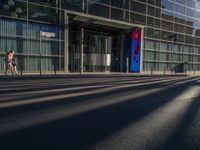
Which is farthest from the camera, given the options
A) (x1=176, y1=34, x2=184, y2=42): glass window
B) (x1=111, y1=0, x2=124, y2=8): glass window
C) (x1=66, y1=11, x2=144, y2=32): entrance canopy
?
(x1=176, y1=34, x2=184, y2=42): glass window

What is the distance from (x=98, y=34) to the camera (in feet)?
109

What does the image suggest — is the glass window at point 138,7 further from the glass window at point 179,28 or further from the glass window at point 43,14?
→ the glass window at point 43,14

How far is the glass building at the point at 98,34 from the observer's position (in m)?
24.5

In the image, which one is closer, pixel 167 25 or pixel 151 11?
pixel 151 11

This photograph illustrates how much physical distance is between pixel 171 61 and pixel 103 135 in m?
37.1

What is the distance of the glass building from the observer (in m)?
24.5

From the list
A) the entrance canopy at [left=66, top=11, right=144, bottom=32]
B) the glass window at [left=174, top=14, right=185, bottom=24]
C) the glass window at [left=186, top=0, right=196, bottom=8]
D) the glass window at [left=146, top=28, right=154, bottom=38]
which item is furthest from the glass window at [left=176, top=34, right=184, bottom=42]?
the entrance canopy at [left=66, top=11, right=144, bottom=32]

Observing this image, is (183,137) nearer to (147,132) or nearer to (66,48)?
(147,132)

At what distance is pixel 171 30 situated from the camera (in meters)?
39.7

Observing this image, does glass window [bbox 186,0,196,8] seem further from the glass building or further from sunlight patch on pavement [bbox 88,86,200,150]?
sunlight patch on pavement [bbox 88,86,200,150]

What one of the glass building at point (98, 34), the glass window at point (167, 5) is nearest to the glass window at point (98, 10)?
the glass building at point (98, 34)

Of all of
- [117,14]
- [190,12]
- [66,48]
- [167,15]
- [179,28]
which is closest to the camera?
[66,48]

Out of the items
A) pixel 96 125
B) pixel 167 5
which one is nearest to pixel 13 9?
pixel 96 125

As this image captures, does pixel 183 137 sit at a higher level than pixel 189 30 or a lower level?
lower
